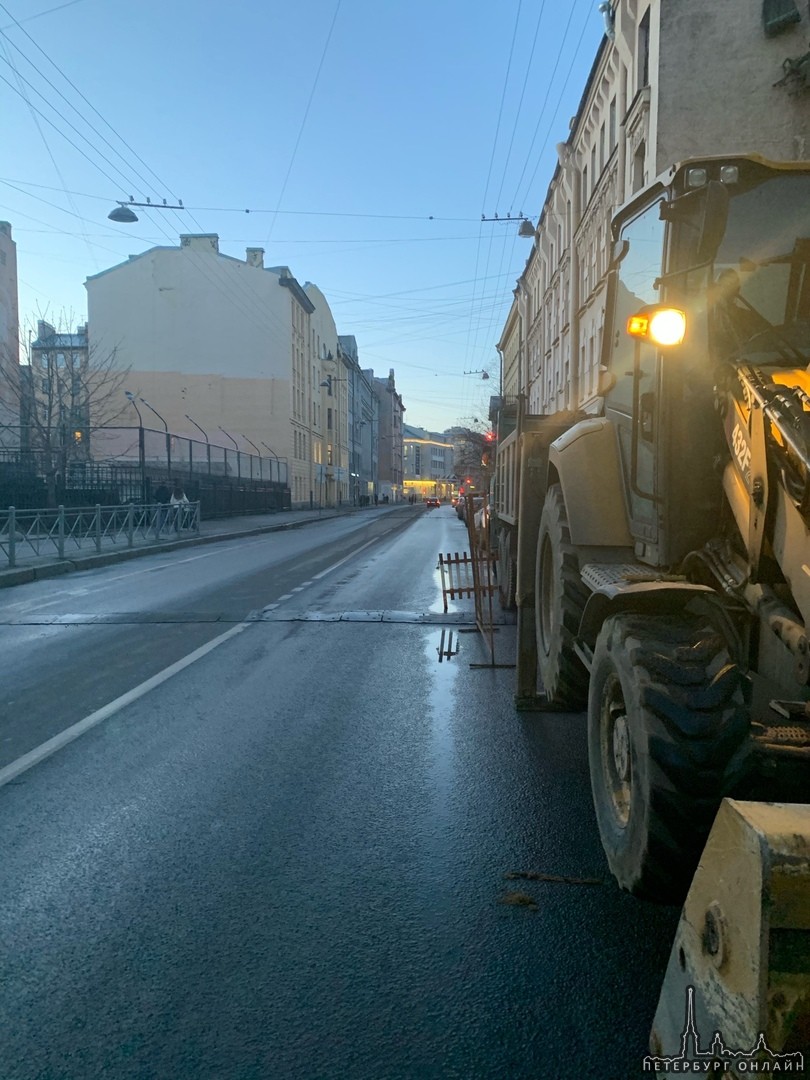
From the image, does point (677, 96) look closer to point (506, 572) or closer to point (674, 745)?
point (506, 572)

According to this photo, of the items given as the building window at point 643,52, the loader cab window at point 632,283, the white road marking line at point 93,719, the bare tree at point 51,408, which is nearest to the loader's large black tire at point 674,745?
the loader cab window at point 632,283

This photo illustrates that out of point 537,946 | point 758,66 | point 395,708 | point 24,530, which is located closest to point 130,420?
point 24,530

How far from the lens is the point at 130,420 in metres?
50.1

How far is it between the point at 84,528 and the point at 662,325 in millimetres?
20038

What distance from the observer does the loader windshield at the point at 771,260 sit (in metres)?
3.37

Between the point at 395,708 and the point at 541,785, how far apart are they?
185 cm

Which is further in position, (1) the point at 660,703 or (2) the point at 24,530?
(2) the point at 24,530

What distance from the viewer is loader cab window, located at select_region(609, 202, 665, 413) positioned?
378 centimetres

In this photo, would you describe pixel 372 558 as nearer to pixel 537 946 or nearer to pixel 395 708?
pixel 395 708

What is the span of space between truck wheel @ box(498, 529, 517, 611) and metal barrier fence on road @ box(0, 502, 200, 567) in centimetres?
1062

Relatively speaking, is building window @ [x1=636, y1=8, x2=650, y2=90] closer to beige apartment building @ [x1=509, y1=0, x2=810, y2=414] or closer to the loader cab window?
beige apartment building @ [x1=509, y1=0, x2=810, y2=414]

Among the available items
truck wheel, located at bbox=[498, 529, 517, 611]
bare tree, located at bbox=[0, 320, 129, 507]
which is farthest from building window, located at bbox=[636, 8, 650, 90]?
bare tree, located at bbox=[0, 320, 129, 507]

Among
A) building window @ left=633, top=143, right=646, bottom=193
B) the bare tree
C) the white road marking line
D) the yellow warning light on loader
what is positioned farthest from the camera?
the bare tree

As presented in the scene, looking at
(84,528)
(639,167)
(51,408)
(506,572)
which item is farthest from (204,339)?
(506,572)
